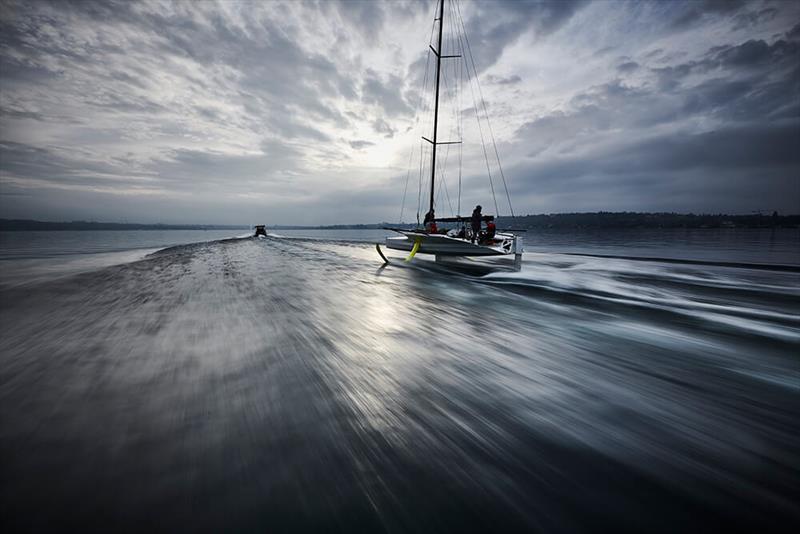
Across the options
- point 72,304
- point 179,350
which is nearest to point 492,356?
point 179,350

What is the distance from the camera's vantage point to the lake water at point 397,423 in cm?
162

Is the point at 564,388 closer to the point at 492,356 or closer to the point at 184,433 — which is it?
the point at 492,356

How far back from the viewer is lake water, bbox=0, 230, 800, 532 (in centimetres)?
162

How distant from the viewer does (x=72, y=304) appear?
266 inches

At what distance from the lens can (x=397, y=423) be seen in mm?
2477

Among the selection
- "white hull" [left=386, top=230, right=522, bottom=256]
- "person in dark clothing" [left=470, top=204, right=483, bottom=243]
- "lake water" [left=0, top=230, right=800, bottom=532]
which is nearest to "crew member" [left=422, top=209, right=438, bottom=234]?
"white hull" [left=386, top=230, right=522, bottom=256]

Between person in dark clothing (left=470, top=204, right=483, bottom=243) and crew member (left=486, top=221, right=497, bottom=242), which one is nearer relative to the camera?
crew member (left=486, top=221, right=497, bottom=242)

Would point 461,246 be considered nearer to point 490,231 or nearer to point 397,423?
point 490,231

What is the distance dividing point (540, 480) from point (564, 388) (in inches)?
59.3

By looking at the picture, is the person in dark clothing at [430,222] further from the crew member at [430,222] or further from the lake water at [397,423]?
the lake water at [397,423]

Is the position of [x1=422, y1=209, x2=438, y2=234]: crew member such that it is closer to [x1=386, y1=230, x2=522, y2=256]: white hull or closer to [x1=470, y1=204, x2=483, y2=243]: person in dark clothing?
[x1=386, y1=230, x2=522, y2=256]: white hull

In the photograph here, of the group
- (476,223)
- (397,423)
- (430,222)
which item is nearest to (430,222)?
(430,222)

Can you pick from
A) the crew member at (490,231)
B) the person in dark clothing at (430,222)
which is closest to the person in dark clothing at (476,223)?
the crew member at (490,231)

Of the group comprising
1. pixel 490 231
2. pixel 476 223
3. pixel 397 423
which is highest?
pixel 476 223
